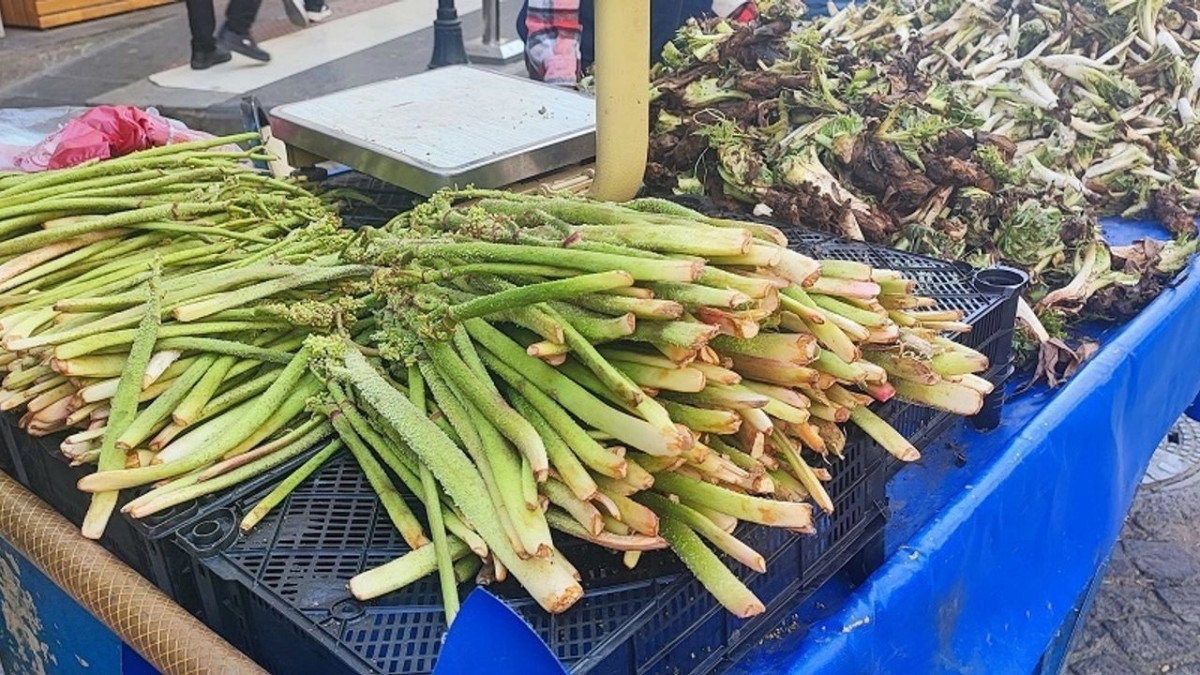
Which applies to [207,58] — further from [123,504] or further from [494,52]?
[123,504]

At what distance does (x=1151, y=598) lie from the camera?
3.84 meters

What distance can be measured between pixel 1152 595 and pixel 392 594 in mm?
3377

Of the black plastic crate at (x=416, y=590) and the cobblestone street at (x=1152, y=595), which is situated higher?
the black plastic crate at (x=416, y=590)

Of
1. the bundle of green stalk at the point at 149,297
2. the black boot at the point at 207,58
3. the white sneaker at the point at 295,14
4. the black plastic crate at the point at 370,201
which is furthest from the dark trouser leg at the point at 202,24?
the bundle of green stalk at the point at 149,297

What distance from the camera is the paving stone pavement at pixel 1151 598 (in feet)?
11.7

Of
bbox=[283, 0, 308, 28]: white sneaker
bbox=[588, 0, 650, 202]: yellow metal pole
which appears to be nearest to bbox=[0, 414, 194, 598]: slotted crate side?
bbox=[588, 0, 650, 202]: yellow metal pole

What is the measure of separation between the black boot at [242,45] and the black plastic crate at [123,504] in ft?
24.3

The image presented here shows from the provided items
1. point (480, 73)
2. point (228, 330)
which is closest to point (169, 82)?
point (480, 73)

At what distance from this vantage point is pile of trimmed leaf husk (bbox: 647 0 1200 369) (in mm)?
3014

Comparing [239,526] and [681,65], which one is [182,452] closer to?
[239,526]

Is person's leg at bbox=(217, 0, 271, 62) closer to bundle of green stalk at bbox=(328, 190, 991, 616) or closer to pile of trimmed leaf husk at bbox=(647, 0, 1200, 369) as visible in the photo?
pile of trimmed leaf husk at bbox=(647, 0, 1200, 369)

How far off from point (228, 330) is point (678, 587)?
3.31 feet

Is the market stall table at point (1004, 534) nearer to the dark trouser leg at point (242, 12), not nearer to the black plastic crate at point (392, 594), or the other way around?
the black plastic crate at point (392, 594)

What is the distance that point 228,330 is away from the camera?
1964 millimetres
